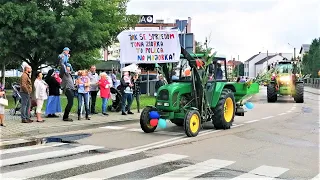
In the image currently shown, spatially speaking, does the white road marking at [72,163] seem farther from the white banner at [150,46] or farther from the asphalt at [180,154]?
the white banner at [150,46]

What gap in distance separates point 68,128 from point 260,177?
650cm

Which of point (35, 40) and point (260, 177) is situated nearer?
point (260, 177)

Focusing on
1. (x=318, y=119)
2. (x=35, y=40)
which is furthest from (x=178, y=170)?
(x=35, y=40)

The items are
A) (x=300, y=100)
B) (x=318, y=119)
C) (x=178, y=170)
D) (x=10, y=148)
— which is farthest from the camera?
(x=300, y=100)

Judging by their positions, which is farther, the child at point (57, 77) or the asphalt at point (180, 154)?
the child at point (57, 77)

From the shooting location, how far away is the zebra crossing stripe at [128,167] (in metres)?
6.46

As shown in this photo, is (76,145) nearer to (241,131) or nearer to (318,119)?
(241,131)

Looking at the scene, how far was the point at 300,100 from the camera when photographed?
2509 cm

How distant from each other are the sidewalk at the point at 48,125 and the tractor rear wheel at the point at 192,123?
3342mm

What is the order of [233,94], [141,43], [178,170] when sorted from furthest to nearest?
1. [233,94]
2. [141,43]
3. [178,170]

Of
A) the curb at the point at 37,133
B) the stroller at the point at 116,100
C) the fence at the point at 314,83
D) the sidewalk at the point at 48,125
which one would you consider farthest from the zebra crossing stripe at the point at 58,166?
the fence at the point at 314,83

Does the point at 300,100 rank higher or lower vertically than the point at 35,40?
lower

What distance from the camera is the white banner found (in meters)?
11.1

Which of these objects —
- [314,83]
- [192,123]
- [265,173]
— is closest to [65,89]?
[192,123]
